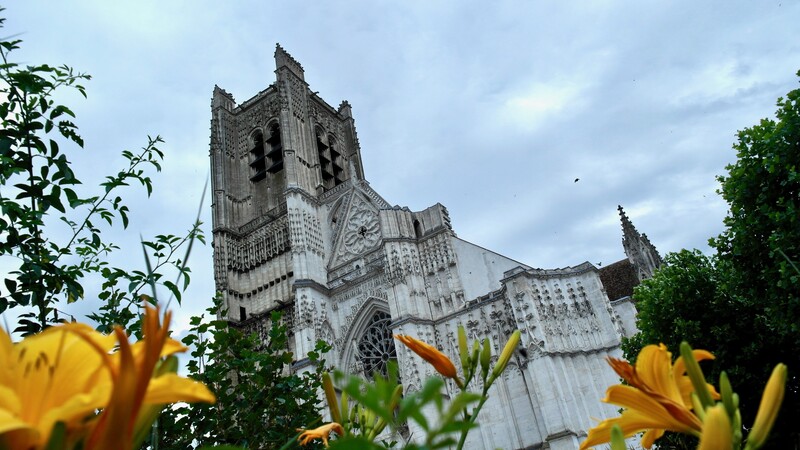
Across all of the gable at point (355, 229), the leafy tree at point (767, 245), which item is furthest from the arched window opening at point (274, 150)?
the leafy tree at point (767, 245)

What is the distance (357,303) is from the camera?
22.5 m

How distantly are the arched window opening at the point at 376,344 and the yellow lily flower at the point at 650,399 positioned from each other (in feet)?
65.5

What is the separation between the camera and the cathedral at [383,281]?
17422mm

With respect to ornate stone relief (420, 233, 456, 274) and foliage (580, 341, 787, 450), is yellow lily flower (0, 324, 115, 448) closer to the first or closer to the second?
foliage (580, 341, 787, 450)

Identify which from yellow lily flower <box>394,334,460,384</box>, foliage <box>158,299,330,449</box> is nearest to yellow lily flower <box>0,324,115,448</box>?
yellow lily flower <box>394,334,460,384</box>

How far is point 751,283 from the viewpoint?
401 inches

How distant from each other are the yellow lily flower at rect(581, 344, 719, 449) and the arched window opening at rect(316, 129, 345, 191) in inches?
1189

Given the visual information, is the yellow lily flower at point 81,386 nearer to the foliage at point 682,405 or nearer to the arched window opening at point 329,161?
the foliage at point 682,405

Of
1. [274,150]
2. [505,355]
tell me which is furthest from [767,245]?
[274,150]

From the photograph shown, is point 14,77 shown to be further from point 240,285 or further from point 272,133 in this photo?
point 272,133

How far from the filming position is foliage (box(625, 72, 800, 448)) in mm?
8898

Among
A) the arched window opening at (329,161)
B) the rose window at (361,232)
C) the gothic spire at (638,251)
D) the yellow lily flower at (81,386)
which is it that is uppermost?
the arched window opening at (329,161)

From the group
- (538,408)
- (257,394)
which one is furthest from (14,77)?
(538,408)

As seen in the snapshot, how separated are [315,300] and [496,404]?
27.9 feet
